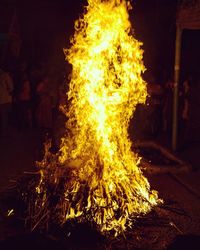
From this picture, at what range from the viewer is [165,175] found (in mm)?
8469

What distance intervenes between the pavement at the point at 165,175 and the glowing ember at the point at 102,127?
74 centimetres

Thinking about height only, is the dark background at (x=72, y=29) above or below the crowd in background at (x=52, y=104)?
above

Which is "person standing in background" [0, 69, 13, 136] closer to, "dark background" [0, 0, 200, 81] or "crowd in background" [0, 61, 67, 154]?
"crowd in background" [0, 61, 67, 154]

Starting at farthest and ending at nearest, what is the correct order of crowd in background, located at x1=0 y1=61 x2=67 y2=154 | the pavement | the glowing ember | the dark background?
the dark background → crowd in background, located at x1=0 y1=61 x2=67 y2=154 → the pavement → the glowing ember

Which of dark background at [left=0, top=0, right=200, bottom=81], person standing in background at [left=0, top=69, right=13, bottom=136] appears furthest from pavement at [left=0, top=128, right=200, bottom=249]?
dark background at [left=0, top=0, right=200, bottom=81]

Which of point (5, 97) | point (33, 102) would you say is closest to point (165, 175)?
point (5, 97)

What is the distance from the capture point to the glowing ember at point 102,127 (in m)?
6.05

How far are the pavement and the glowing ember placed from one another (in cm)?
74

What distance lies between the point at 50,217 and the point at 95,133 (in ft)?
4.72

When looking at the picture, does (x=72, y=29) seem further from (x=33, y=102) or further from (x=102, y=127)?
(x=102, y=127)

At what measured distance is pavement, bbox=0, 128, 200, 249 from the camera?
20.8 feet

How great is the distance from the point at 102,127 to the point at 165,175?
2.81m

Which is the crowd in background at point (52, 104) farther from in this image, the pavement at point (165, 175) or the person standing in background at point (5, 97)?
the pavement at point (165, 175)

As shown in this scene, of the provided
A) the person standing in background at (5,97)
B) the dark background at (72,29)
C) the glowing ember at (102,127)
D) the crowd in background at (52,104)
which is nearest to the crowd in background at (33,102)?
the crowd in background at (52,104)
